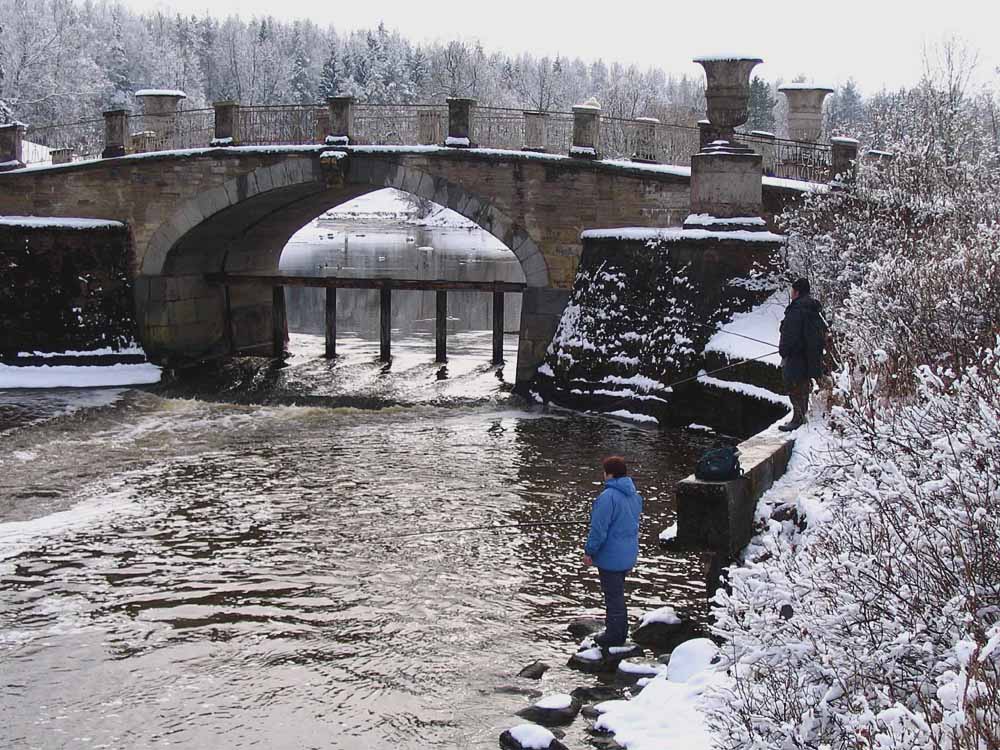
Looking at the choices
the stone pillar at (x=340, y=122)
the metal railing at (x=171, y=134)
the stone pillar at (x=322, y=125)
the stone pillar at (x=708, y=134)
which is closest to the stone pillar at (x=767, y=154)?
the stone pillar at (x=708, y=134)

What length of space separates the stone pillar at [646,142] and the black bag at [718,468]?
13967mm

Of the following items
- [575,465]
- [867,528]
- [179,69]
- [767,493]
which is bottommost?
[575,465]

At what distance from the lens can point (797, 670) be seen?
20.0 feet

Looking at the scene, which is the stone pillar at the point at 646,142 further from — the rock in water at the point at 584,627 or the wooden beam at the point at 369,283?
the rock in water at the point at 584,627

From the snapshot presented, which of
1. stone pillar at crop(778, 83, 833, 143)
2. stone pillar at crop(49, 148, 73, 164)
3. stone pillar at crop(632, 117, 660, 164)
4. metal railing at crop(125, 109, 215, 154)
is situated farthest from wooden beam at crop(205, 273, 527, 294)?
stone pillar at crop(778, 83, 833, 143)

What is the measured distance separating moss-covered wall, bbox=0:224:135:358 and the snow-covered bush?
2006 centimetres

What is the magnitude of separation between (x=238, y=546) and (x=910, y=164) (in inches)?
524

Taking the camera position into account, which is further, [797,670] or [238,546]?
[238,546]

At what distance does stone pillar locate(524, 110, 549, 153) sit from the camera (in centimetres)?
2286

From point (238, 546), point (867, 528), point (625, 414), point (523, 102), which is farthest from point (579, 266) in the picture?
point (523, 102)

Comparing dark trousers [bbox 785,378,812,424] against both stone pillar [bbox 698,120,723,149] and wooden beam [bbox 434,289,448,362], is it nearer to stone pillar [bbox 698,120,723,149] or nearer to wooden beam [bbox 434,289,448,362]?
stone pillar [bbox 698,120,723,149]

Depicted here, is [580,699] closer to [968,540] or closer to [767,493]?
[767,493]

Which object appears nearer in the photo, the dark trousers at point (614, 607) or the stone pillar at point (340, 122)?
the dark trousers at point (614, 607)

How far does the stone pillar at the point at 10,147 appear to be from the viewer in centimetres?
2583
